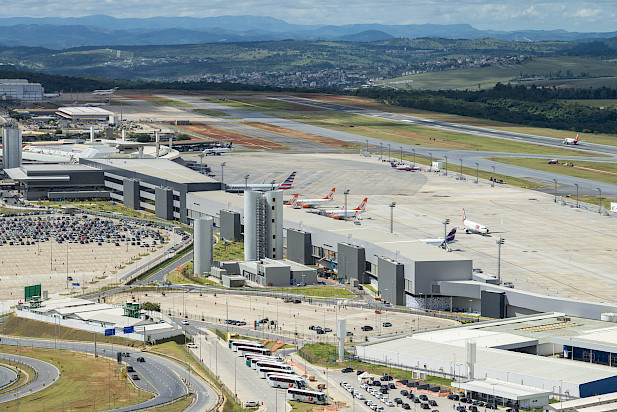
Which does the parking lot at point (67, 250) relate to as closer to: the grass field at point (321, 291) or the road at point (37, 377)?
the grass field at point (321, 291)

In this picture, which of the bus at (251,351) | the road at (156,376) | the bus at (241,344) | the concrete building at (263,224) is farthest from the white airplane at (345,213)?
the bus at (251,351)

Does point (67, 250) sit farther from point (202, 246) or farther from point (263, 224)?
point (263, 224)

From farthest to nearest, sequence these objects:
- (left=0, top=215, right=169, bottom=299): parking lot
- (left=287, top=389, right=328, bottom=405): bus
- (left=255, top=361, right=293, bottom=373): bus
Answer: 1. (left=0, top=215, right=169, bottom=299): parking lot
2. (left=255, top=361, right=293, bottom=373): bus
3. (left=287, top=389, right=328, bottom=405): bus

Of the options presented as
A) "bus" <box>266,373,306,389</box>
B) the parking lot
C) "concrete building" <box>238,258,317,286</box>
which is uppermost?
"bus" <box>266,373,306,389</box>

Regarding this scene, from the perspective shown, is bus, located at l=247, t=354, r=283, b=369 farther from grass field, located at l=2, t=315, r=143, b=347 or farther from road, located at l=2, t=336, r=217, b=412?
grass field, located at l=2, t=315, r=143, b=347

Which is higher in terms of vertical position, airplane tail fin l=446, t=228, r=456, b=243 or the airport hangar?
airplane tail fin l=446, t=228, r=456, b=243

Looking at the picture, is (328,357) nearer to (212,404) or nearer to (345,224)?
(212,404)

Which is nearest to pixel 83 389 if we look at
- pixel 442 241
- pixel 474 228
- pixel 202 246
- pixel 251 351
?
pixel 251 351

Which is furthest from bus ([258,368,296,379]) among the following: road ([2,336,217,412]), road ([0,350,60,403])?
road ([0,350,60,403])
